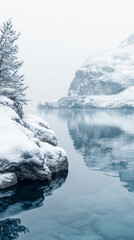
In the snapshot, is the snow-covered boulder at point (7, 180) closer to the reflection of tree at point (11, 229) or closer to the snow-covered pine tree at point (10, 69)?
the reflection of tree at point (11, 229)

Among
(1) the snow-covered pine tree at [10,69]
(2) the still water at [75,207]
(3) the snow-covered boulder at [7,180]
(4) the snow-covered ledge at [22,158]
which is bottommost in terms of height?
(2) the still water at [75,207]

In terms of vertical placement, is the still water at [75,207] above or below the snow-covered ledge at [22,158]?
below

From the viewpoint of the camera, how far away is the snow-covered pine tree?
1318 inches

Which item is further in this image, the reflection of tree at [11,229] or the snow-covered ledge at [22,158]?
the snow-covered ledge at [22,158]

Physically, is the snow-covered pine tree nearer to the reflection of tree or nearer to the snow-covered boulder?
the snow-covered boulder

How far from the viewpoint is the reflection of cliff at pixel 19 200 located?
1411 centimetres

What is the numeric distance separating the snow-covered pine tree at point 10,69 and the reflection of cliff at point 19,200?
14758 millimetres

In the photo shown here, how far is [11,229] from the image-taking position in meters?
14.1

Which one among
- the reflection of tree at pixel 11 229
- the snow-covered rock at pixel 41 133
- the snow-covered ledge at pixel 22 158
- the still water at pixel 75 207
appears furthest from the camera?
the snow-covered rock at pixel 41 133

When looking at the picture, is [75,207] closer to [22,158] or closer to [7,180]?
[7,180]

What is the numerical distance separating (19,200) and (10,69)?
21706 mm

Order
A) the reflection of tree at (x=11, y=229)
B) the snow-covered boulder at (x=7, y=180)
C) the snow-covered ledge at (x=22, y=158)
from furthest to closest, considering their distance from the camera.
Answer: the snow-covered ledge at (x=22, y=158)
the snow-covered boulder at (x=7, y=180)
the reflection of tree at (x=11, y=229)

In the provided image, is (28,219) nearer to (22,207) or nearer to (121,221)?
(22,207)

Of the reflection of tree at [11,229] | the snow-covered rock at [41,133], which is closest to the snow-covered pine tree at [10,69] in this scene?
the snow-covered rock at [41,133]
